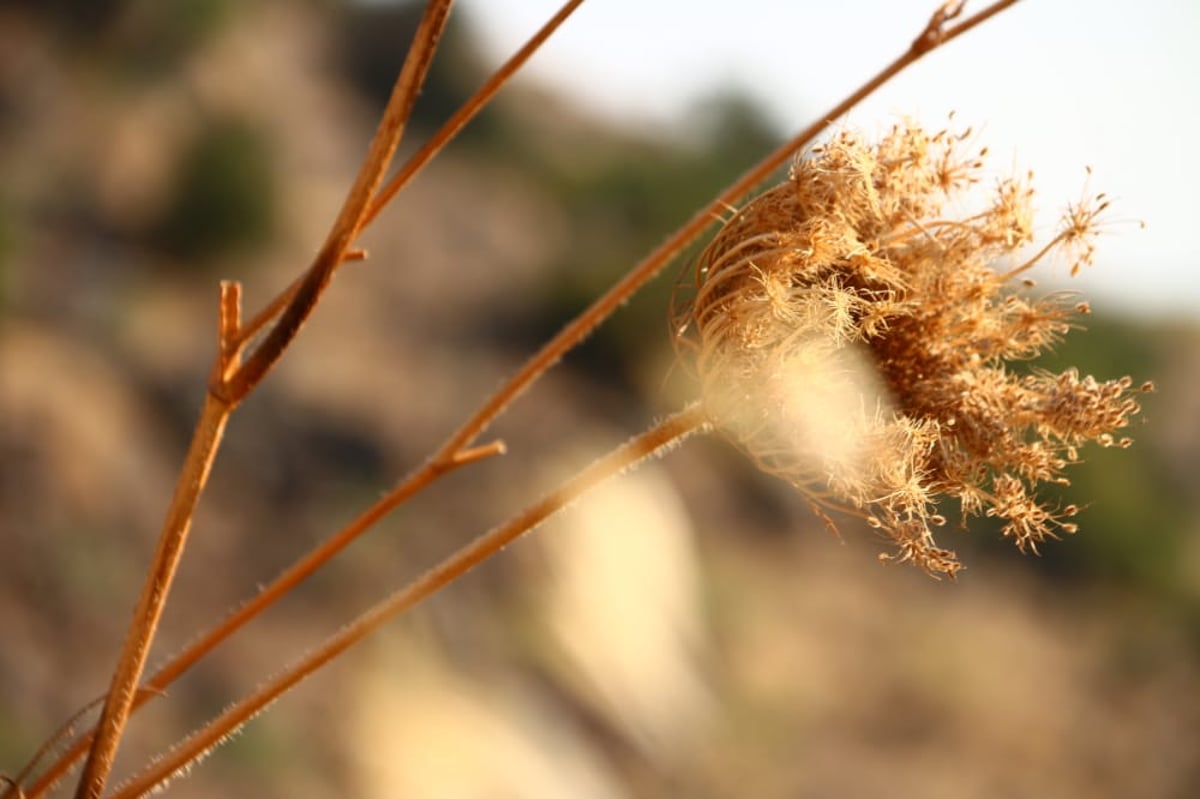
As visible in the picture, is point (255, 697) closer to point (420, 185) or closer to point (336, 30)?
point (420, 185)

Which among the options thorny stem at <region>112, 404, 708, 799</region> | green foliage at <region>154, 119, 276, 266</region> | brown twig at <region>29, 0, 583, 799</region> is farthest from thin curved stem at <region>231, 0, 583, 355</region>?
green foliage at <region>154, 119, 276, 266</region>

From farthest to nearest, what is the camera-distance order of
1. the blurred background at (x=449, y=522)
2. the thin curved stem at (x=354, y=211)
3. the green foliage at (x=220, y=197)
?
the green foliage at (x=220, y=197), the blurred background at (x=449, y=522), the thin curved stem at (x=354, y=211)

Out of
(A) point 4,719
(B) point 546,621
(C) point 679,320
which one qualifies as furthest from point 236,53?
(C) point 679,320

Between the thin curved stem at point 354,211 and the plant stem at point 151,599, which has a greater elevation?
the thin curved stem at point 354,211

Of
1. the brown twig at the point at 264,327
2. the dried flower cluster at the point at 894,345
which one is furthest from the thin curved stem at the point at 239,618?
the dried flower cluster at the point at 894,345

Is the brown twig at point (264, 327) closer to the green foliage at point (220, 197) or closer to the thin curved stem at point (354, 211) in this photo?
the thin curved stem at point (354, 211)

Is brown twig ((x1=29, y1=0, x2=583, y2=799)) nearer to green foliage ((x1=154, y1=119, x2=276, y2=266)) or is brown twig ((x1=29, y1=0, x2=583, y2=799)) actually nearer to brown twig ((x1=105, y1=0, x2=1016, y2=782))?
brown twig ((x1=105, y1=0, x2=1016, y2=782))
